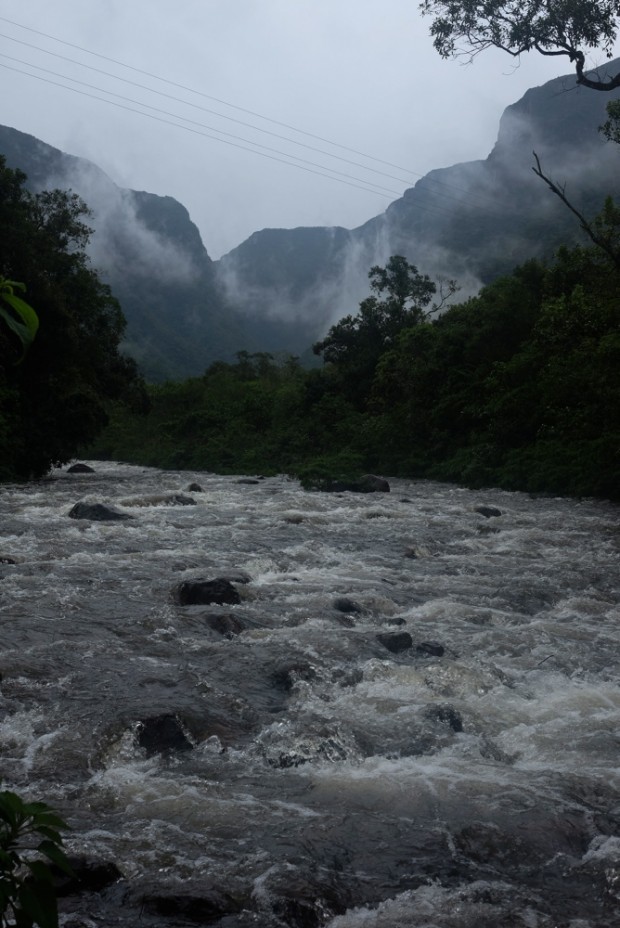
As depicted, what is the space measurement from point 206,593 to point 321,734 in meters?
3.36

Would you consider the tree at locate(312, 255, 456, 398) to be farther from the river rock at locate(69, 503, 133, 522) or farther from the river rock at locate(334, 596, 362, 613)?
the river rock at locate(334, 596, 362, 613)

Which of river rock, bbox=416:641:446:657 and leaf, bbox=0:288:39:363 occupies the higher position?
leaf, bbox=0:288:39:363

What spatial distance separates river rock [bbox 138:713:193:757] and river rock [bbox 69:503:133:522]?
28.6 ft

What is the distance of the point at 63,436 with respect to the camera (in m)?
22.5

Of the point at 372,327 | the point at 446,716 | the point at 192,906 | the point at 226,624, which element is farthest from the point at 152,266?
the point at 192,906

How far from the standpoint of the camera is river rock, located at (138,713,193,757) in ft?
16.1

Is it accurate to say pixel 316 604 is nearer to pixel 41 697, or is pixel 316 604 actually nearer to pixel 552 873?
pixel 41 697


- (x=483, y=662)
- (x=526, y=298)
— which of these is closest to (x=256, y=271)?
(x=526, y=298)

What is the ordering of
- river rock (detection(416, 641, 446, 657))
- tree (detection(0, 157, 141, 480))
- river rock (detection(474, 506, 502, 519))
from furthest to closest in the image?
tree (detection(0, 157, 141, 480)) < river rock (detection(474, 506, 502, 519)) < river rock (detection(416, 641, 446, 657))

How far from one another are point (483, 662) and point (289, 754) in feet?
7.59

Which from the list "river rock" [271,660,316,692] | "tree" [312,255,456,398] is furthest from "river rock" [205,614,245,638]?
"tree" [312,255,456,398]

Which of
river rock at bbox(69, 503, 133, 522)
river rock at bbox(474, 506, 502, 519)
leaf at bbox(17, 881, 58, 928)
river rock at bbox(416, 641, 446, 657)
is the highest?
leaf at bbox(17, 881, 58, 928)

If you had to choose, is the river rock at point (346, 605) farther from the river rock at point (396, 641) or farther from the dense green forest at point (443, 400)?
the dense green forest at point (443, 400)

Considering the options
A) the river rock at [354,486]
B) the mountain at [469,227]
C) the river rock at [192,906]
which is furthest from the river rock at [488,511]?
the mountain at [469,227]
